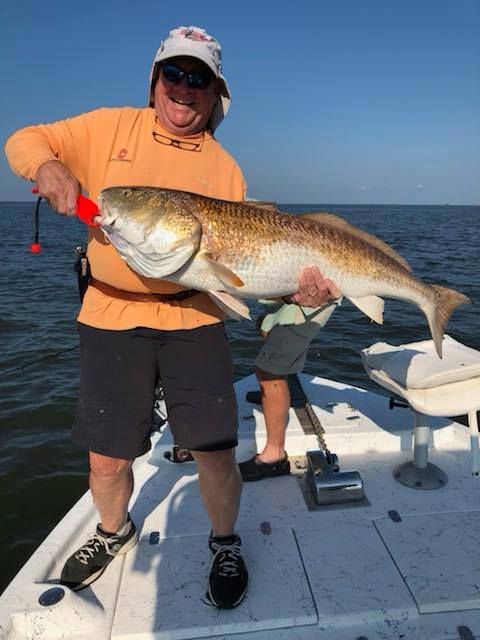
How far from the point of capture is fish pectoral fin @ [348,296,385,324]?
139 inches

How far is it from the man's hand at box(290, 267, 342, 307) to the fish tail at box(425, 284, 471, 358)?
0.91 meters

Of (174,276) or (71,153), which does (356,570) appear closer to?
(174,276)

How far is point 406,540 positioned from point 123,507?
69.6 inches

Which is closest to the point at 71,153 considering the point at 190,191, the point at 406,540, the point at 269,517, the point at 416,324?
the point at 190,191

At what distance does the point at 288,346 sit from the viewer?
4.13 meters

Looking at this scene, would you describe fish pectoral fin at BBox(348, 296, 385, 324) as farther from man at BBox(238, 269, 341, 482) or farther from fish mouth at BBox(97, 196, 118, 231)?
fish mouth at BBox(97, 196, 118, 231)

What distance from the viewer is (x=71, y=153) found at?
2.81 meters

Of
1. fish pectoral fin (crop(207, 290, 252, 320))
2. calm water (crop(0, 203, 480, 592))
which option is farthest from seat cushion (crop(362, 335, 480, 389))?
calm water (crop(0, 203, 480, 592))

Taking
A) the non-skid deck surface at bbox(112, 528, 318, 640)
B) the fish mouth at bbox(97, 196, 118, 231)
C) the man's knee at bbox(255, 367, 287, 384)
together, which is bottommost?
the non-skid deck surface at bbox(112, 528, 318, 640)

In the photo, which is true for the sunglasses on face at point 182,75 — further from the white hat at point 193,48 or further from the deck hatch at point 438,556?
the deck hatch at point 438,556

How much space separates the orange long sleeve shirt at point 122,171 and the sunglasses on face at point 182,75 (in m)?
0.26

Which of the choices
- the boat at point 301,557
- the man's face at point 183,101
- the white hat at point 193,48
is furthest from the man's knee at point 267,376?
the white hat at point 193,48

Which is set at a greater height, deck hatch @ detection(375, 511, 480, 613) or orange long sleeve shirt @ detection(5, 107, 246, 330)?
orange long sleeve shirt @ detection(5, 107, 246, 330)

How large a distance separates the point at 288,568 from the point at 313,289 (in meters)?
1.63
